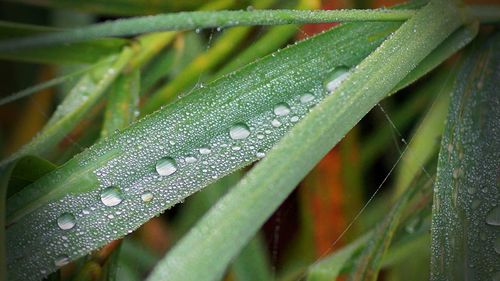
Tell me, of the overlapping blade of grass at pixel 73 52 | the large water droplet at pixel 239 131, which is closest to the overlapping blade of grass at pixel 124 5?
the overlapping blade of grass at pixel 73 52

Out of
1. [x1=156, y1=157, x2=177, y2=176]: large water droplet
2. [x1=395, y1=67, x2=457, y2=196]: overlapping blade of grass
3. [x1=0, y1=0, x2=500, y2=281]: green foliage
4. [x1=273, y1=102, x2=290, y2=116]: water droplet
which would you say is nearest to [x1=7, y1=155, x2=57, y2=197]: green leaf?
[x1=0, y1=0, x2=500, y2=281]: green foliage

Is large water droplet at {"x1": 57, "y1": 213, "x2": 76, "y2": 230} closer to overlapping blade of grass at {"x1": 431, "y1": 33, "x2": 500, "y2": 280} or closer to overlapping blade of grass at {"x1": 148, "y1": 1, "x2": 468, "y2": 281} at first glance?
overlapping blade of grass at {"x1": 148, "y1": 1, "x2": 468, "y2": 281}

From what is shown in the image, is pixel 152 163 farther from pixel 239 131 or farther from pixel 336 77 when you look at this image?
pixel 336 77

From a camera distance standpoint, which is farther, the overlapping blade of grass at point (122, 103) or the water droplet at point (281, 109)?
the overlapping blade of grass at point (122, 103)

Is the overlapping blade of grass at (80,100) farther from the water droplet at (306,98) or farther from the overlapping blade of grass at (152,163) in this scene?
the water droplet at (306,98)

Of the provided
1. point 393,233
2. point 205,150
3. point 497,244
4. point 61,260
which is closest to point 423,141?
point 393,233

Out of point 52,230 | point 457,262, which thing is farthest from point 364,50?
point 52,230
